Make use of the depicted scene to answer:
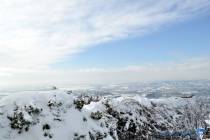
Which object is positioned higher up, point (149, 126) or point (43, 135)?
point (43, 135)

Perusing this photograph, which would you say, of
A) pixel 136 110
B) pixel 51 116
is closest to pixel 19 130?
pixel 51 116

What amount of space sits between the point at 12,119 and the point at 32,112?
65 centimetres

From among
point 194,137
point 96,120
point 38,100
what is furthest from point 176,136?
point 38,100

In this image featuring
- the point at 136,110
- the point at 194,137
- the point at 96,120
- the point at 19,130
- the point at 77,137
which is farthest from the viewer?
the point at 194,137

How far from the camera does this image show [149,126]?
28.5 meters

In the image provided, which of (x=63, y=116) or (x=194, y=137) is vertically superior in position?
(x=63, y=116)

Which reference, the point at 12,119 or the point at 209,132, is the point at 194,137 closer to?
the point at 209,132

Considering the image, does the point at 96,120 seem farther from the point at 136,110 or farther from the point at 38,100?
the point at 136,110

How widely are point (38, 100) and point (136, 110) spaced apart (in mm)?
17682

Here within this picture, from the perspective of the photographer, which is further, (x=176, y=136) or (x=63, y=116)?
(x=176, y=136)

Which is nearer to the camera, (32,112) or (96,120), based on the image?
(32,112)

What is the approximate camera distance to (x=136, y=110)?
27297 mm

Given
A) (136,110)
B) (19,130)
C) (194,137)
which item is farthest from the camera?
(194,137)

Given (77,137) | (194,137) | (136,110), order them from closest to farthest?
(77,137) < (136,110) < (194,137)
